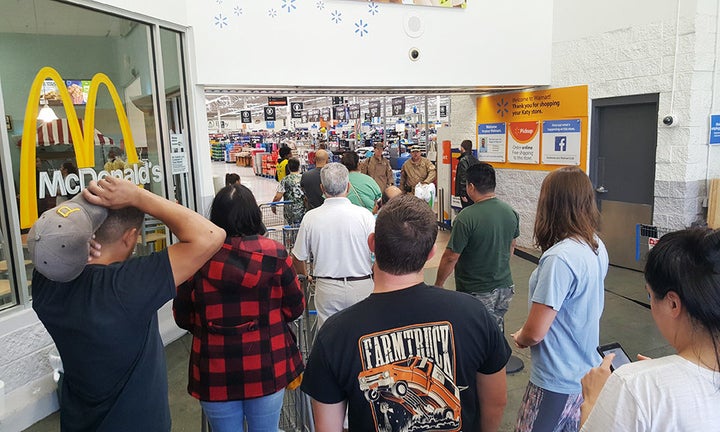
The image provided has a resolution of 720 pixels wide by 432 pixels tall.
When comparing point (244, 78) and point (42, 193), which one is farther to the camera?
point (244, 78)

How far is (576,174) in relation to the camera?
229 centimetres

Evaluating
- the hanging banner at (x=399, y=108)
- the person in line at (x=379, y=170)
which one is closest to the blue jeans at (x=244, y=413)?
the person in line at (x=379, y=170)

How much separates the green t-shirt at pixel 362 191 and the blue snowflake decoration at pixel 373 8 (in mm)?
2447

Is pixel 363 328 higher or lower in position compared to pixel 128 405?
higher

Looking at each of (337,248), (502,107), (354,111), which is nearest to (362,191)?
(337,248)

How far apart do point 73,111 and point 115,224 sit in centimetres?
331

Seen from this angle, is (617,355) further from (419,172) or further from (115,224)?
(419,172)

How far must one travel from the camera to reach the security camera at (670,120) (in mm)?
5961

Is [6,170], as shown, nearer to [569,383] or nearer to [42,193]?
[42,193]

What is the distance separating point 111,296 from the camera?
1469 millimetres

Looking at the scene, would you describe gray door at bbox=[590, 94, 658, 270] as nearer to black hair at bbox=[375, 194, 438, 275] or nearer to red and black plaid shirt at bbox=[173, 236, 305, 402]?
red and black plaid shirt at bbox=[173, 236, 305, 402]

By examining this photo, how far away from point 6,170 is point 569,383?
3.99m

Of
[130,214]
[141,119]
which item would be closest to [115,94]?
[141,119]

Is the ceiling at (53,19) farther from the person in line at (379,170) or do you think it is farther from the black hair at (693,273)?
the person in line at (379,170)
